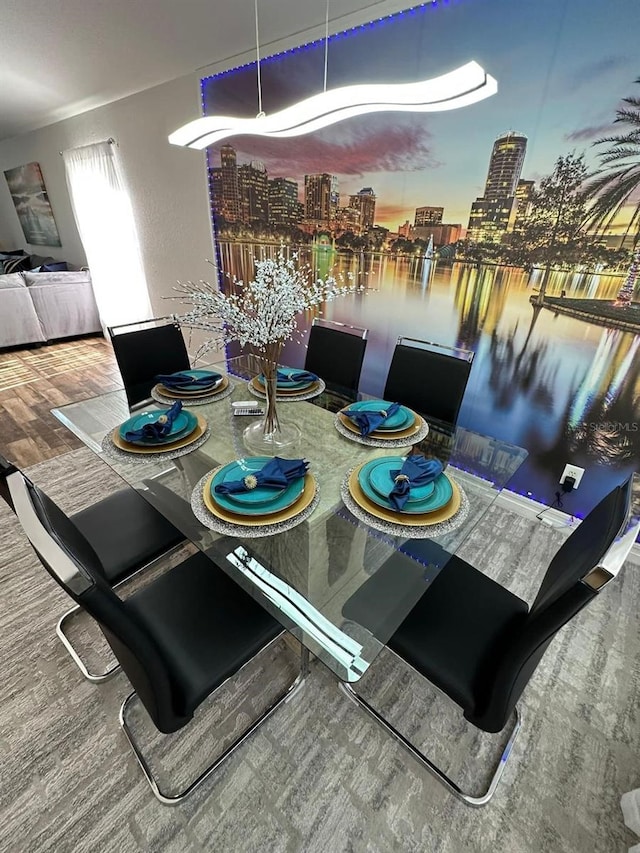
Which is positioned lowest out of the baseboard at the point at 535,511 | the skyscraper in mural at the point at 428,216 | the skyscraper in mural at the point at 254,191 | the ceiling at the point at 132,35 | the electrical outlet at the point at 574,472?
the baseboard at the point at 535,511

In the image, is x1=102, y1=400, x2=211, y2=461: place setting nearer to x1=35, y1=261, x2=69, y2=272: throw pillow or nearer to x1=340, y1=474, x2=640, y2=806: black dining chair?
x1=340, y1=474, x2=640, y2=806: black dining chair

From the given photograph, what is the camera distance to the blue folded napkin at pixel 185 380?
73.9 inches

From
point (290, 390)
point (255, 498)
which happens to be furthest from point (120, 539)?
point (290, 390)

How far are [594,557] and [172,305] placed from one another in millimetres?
4348

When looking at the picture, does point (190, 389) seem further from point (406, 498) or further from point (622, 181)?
point (622, 181)

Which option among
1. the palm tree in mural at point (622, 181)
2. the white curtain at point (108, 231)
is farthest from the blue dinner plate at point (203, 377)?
the white curtain at point (108, 231)

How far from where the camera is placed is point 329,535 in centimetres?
117

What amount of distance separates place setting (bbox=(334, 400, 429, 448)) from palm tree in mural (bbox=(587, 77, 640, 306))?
1.12 m

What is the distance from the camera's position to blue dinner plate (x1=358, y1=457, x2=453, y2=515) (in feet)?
3.70

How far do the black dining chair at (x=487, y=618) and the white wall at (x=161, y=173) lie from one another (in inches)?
135

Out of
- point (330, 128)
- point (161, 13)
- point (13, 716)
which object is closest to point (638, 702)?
point (13, 716)

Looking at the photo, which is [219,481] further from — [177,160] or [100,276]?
[100,276]

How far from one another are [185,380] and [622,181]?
205 cm

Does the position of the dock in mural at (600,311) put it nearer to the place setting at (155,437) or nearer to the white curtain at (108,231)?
the place setting at (155,437)
